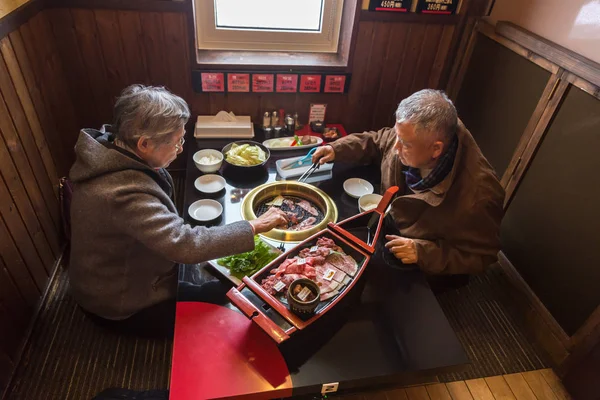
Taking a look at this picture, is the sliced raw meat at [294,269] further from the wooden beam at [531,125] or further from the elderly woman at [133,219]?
the wooden beam at [531,125]

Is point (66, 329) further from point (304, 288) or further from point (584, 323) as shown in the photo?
point (584, 323)

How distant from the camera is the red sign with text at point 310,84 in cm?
280

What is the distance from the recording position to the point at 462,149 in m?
1.81

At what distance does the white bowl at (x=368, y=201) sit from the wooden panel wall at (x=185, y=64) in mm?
1132

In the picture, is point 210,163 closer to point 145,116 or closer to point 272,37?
point 145,116

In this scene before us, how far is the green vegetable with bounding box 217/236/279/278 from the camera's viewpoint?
1.66 m

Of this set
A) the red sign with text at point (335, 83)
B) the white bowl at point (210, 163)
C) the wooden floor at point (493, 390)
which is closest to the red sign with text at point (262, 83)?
the red sign with text at point (335, 83)

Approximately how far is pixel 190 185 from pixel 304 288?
102 centimetres

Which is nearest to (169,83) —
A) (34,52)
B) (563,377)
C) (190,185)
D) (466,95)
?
(34,52)

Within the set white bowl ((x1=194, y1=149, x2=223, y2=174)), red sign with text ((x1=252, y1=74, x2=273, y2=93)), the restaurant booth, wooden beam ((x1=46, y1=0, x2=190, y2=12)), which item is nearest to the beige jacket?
the restaurant booth

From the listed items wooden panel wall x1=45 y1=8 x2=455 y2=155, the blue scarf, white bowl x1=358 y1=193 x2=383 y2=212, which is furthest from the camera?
wooden panel wall x1=45 y1=8 x2=455 y2=155

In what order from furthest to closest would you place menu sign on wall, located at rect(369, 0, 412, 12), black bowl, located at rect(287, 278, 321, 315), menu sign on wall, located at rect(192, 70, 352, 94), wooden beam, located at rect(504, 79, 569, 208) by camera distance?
menu sign on wall, located at rect(192, 70, 352, 94)
menu sign on wall, located at rect(369, 0, 412, 12)
wooden beam, located at rect(504, 79, 569, 208)
black bowl, located at rect(287, 278, 321, 315)

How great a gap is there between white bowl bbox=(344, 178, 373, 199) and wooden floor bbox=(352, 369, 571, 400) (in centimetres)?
108

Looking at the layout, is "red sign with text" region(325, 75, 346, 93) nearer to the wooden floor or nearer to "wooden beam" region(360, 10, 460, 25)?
"wooden beam" region(360, 10, 460, 25)
